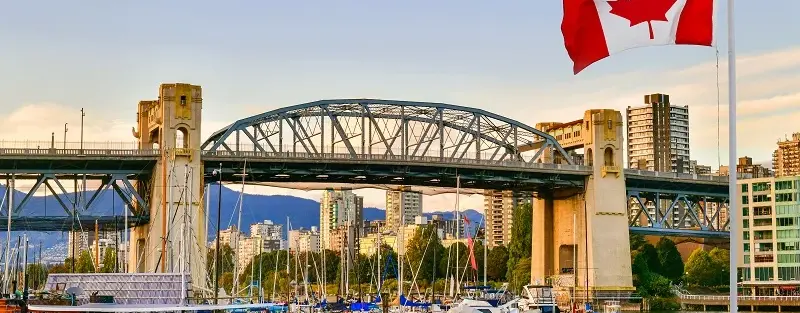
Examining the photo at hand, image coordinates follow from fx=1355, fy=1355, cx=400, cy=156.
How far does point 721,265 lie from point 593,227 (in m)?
61.5

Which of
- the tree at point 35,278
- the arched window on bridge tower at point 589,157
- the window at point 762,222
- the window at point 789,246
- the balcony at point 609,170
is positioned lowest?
the tree at point 35,278

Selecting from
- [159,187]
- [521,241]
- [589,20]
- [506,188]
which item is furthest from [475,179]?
[589,20]

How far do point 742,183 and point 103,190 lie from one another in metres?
66.3

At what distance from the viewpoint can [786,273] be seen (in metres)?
137

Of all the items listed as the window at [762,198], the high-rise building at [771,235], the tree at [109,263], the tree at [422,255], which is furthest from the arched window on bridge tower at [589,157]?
the tree at [109,263]

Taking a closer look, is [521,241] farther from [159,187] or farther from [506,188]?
[159,187]

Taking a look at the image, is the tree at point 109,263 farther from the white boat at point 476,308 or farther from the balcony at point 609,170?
the white boat at point 476,308

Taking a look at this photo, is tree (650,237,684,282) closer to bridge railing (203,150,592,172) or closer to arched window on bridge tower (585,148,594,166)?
arched window on bridge tower (585,148,594,166)

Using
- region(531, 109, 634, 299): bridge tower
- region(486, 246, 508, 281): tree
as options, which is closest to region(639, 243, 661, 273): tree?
region(486, 246, 508, 281): tree

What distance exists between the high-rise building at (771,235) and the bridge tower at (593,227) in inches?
708

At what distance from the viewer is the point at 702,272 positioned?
595 ft

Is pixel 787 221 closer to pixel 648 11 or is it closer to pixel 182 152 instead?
pixel 182 152

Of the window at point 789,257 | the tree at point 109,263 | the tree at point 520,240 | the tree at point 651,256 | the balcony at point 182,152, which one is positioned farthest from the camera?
the tree at point 651,256

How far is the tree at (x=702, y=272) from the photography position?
594 feet
